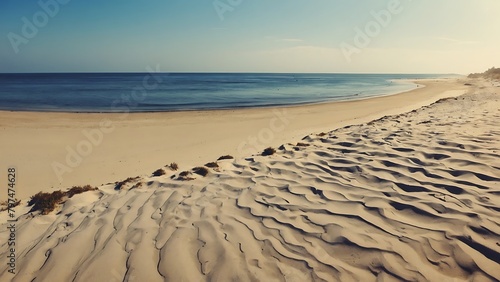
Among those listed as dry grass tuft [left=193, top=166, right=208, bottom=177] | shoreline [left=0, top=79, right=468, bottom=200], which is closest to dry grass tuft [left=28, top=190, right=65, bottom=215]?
shoreline [left=0, top=79, right=468, bottom=200]

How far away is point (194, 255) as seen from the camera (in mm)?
3951

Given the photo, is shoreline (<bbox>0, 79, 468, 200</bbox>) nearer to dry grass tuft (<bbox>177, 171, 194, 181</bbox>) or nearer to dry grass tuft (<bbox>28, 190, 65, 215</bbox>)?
dry grass tuft (<bbox>28, 190, 65, 215</bbox>)

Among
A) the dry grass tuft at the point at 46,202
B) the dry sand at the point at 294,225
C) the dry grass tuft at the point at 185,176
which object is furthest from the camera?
the dry grass tuft at the point at 185,176

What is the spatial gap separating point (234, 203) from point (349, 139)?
510 cm

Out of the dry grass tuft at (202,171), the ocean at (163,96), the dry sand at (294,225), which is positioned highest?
the dry sand at (294,225)

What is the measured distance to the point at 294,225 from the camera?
14.6ft

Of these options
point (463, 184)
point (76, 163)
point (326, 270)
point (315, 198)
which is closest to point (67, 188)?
point (76, 163)

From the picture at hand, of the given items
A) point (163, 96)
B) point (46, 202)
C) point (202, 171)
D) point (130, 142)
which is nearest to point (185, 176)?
point (202, 171)

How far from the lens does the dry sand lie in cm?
352

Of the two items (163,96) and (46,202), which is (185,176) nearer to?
(46,202)

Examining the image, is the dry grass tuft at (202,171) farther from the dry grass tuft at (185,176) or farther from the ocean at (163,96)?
the ocean at (163,96)

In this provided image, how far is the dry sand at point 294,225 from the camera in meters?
3.52

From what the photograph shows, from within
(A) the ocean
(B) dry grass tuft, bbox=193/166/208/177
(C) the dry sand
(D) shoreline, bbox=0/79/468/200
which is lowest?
(A) the ocean

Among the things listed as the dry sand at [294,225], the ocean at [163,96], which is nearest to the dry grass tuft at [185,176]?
the dry sand at [294,225]
